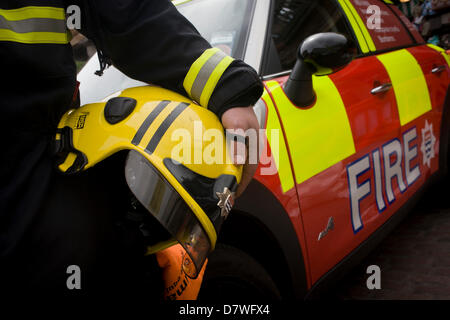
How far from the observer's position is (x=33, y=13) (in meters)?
0.67

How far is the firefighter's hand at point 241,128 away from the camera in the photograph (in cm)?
73

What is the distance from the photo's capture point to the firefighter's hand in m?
0.73

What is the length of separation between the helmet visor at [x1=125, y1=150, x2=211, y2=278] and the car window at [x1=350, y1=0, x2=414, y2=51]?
5.68 feet

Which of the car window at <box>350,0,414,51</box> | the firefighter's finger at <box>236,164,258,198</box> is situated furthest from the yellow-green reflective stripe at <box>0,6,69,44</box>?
the car window at <box>350,0,414,51</box>

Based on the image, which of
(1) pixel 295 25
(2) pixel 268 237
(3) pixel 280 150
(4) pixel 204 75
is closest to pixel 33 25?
(4) pixel 204 75

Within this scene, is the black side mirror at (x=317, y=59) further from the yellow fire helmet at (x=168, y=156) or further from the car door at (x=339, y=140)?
the yellow fire helmet at (x=168, y=156)

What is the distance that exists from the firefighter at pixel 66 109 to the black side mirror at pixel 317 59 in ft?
1.72

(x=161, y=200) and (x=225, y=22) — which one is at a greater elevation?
(x=225, y=22)

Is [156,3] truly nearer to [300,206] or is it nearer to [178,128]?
[178,128]

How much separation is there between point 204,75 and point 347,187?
925 millimetres

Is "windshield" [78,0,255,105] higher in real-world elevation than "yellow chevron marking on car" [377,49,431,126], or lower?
higher

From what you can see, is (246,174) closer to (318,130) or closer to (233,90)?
(233,90)

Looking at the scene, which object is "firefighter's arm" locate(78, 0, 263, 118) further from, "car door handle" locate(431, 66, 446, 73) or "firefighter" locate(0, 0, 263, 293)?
"car door handle" locate(431, 66, 446, 73)

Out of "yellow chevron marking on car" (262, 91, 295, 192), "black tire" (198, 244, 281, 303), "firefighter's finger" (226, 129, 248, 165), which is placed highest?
"firefighter's finger" (226, 129, 248, 165)
